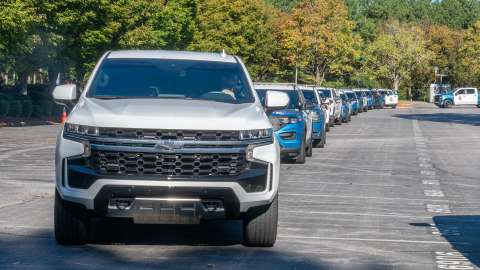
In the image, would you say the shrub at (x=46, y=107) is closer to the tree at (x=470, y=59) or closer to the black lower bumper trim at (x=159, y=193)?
the black lower bumper trim at (x=159, y=193)

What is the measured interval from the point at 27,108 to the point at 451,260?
40697mm

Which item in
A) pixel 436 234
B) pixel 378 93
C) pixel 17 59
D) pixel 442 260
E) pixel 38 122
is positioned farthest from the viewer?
pixel 378 93

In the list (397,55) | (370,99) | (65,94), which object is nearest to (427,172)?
(65,94)

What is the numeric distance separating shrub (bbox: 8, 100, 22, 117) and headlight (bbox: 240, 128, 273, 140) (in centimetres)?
3880

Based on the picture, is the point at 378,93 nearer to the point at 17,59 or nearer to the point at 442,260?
the point at 17,59

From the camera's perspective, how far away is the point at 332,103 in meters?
42.3

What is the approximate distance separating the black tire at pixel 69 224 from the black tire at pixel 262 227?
4.95ft

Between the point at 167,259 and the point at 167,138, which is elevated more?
the point at 167,138

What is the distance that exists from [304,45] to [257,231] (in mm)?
79724

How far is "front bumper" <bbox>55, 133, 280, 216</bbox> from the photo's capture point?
925 cm

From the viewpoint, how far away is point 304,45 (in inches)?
3511

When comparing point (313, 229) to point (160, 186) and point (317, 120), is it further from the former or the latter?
point (317, 120)

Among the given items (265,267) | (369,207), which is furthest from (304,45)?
(265,267)

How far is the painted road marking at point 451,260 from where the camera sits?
954cm
